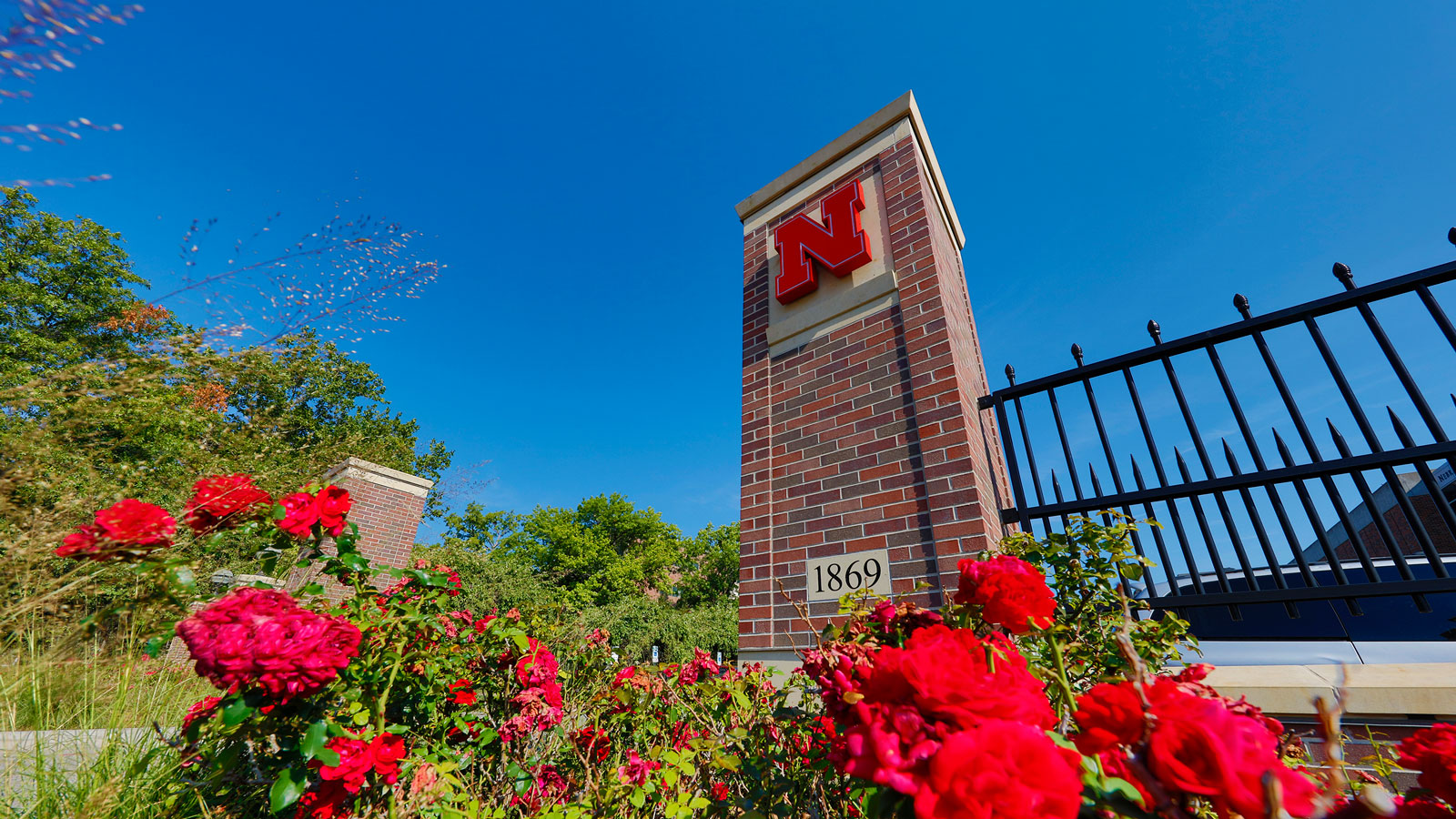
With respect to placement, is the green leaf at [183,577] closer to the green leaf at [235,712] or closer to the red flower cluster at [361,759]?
the green leaf at [235,712]

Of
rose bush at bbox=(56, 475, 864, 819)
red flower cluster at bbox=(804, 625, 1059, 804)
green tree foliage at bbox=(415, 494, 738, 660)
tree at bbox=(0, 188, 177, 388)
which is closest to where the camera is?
red flower cluster at bbox=(804, 625, 1059, 804)

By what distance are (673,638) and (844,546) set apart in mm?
10019

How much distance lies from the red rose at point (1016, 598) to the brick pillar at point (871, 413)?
6.07 ft

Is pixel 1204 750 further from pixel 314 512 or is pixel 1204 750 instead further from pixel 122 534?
pixel 122 534

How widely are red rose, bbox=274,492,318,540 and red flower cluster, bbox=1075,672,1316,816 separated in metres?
2.10

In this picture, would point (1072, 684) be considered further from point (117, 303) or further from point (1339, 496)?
point (117, 303)

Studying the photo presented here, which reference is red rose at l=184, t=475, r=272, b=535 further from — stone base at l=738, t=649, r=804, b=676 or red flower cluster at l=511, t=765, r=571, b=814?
stone base at l=738, t=649, r=804, b=676

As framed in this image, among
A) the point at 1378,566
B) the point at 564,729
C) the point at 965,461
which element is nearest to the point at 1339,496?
the point at 1378,566

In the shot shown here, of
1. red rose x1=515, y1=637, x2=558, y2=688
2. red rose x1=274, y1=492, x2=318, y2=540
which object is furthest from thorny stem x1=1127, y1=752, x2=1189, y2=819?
red rose x1=274, y1=492, x2=318, y2=540

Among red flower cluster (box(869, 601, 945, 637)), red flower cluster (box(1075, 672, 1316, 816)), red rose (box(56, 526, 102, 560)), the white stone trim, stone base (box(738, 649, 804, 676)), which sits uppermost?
the white stone trim

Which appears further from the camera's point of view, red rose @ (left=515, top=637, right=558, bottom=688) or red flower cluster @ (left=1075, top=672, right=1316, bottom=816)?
red rose @ (left=515, top=637, right=558, bottom=688)

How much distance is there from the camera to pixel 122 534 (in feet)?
4.62

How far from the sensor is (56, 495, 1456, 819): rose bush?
580 millimetres

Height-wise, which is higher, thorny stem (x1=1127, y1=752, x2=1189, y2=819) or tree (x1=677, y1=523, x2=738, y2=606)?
tree (x1=677, y1=523, x2=738, y2=606)
